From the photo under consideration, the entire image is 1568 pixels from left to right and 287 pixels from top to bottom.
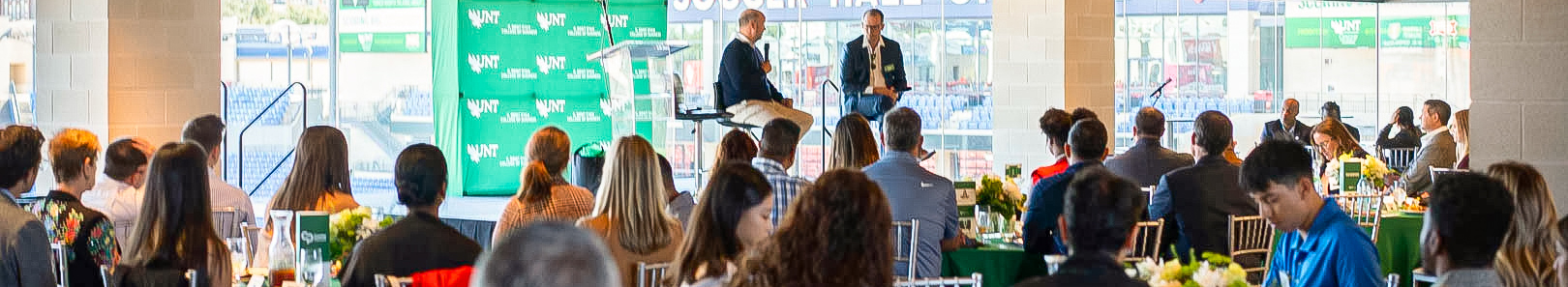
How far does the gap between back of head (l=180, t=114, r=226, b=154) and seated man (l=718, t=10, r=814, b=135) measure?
350 centimetres

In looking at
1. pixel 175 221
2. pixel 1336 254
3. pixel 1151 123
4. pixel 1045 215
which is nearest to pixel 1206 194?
pixel 1045 215

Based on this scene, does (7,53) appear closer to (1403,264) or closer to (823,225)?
(1403,264)

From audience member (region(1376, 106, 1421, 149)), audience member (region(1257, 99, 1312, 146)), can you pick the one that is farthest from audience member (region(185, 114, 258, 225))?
audience member (region(1376, 106, 1421, 149))

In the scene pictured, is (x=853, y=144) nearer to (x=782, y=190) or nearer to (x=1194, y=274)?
(x=782, y=190)

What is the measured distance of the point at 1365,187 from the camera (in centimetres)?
800

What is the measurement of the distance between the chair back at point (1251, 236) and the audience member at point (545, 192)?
2237mm

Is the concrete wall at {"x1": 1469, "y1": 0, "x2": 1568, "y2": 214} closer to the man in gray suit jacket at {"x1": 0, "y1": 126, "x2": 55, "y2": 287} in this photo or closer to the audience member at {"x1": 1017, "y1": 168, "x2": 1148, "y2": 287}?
the audience member at {"x1": 1017, "y1": 168, "x2": 1148, "y2": 287}

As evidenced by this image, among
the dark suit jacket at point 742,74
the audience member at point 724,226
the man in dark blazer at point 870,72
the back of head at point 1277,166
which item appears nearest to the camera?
the audience member at point 724,226

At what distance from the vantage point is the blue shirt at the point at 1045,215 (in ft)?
19.2

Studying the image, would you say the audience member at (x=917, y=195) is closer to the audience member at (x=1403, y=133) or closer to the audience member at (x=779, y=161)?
the audience member at (x=779, y=161)

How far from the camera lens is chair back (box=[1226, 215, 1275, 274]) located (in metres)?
6.02

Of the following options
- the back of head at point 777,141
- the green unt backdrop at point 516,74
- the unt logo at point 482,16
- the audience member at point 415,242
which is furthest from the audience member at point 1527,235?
the unt logo at point 482,16

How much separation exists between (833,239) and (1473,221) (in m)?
1.18

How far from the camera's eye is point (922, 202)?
19.5 feet
